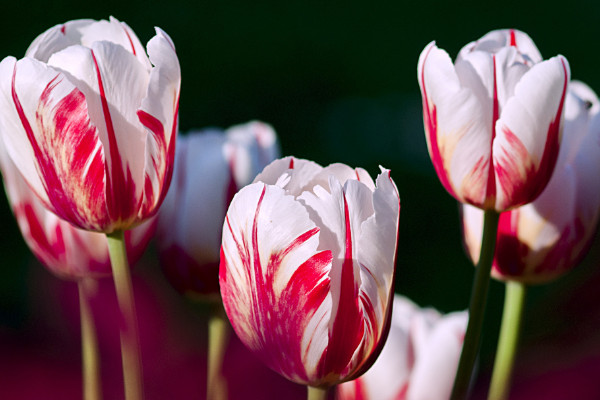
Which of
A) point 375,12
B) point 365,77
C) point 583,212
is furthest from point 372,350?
point 375,12

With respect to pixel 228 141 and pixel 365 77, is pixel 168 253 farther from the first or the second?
pixel 365 77

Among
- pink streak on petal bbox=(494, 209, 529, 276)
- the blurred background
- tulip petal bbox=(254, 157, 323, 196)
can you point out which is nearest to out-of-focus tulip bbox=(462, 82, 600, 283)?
pink streak on petal bbox=(494, 209, 529, 276)

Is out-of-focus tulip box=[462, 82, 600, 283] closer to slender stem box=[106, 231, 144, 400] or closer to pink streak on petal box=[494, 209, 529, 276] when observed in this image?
pink streak on petal box=[494, 209, 529, 276]

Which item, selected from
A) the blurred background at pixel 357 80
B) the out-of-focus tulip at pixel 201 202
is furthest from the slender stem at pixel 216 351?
the blurred background at pixel 357 80

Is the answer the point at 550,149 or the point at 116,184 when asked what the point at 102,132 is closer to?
the point at 116,184

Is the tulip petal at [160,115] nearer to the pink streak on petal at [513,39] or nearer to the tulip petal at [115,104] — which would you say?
the tulip petal at [115,104]

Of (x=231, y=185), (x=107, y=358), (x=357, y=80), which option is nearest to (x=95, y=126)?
(x=231, y=185)
